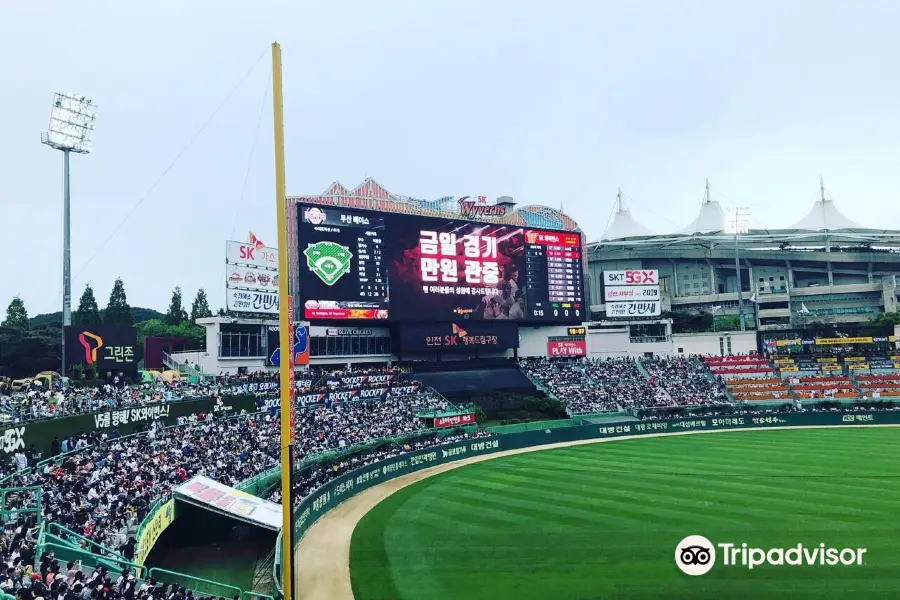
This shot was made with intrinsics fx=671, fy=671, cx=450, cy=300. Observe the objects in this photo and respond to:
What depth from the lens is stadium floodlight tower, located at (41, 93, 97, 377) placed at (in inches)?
1497

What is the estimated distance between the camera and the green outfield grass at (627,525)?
1825cm

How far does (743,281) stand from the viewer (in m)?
116

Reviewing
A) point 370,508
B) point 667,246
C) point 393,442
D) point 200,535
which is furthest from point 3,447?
point 667,246

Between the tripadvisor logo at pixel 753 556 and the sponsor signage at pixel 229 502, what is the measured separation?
41.9 ft

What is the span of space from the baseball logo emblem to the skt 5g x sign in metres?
28.3

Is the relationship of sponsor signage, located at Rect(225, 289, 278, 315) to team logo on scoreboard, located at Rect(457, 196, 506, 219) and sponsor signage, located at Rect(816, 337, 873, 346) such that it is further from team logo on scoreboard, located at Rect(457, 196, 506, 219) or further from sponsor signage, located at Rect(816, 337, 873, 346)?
sponsor signage, located at Rect(816, 337, 873, 346)

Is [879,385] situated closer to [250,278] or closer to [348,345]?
[348,345]

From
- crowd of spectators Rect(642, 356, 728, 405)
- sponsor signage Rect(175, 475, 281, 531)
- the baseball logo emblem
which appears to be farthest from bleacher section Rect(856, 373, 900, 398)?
sponsor signage Rect(175, 475, 281, 531)

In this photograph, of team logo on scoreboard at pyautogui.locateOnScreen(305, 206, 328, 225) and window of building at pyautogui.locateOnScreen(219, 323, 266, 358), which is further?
team logo on scoreboard at pyautogui.locateOnScreen(305, 206, 328, 225)

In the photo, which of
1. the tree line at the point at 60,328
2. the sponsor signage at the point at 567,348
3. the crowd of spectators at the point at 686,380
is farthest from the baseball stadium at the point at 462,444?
the tree line at the point at 60,328

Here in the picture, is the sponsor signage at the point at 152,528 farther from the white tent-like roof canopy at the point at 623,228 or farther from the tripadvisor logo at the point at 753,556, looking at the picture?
the white tent-like roof canopy at the point at 623,228

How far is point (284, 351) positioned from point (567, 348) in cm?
5541

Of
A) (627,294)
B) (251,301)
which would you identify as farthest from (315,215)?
(627,294)

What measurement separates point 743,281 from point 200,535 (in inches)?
4302
